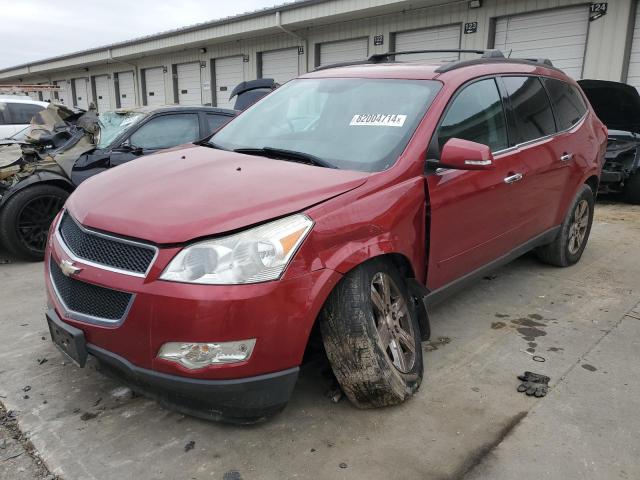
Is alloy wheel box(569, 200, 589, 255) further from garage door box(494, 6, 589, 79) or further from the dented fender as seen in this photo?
garage door box(494, 6, 589, 79)

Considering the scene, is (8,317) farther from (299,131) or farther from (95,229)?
(299,131)

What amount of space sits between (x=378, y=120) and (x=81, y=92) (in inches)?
1167

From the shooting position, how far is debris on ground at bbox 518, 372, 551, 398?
280 centimetres

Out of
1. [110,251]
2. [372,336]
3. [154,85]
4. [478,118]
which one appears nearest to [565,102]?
[478,118]

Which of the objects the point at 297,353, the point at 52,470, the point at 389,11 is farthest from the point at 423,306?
the point at 389,11

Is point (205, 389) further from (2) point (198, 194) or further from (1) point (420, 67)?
(1) point (420, 67)

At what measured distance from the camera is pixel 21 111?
10859mm

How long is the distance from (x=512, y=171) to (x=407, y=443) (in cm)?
201

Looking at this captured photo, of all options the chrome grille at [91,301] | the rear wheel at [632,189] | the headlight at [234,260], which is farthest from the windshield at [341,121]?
the rear wheel at [632,189]

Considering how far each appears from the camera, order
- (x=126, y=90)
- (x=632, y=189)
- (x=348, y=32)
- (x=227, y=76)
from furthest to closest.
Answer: (x=126, y=90) → (x=227, y=76) → (x=348, y=32) → (x=632, y=189)

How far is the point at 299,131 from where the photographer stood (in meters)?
3.17

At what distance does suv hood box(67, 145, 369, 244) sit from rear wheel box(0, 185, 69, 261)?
274cm

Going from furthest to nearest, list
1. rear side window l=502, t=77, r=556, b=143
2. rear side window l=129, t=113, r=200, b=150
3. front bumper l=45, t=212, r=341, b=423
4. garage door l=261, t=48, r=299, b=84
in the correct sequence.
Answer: garage door l=261, t=48, r=299, b=84 → rear side window l=129, t=113, r=200, b=150 → rear side window l=502, t=77, r=556, b=143 → front bumper l=45, t=212, r=341, b=423

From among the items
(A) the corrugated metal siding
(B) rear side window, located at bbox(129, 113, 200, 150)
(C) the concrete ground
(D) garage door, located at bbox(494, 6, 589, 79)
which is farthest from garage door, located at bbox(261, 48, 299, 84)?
(C) the concrete ground
